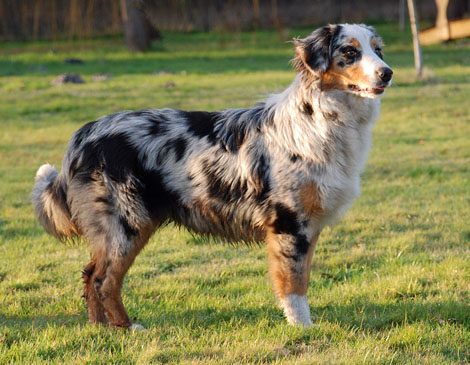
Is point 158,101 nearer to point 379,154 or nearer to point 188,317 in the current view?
point 379,154

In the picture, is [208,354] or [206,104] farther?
[206,104]

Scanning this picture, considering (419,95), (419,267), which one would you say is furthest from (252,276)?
(419,95)

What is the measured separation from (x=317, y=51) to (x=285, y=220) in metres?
1.23

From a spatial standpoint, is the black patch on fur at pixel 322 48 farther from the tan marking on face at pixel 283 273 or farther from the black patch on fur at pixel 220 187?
the tan marking on face at pixel 283 273

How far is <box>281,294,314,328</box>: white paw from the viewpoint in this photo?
471 centimetres

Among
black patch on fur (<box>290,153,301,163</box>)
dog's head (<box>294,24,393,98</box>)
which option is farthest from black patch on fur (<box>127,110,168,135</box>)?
dog's head (<box>294,24,393,98</box>)

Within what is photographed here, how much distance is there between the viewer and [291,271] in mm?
4652

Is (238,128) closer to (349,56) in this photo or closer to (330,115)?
(330,115)

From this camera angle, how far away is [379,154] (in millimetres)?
11117

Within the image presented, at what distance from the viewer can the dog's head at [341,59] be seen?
4.55m

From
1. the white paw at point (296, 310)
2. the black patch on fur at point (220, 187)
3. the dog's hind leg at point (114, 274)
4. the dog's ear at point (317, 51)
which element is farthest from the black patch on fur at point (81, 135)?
the white paw at point (296, 310)

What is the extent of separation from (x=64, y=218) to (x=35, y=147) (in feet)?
26.2

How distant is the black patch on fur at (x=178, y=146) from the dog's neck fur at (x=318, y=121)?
62 cm

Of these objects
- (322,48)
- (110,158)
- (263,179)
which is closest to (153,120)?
(110,158)
